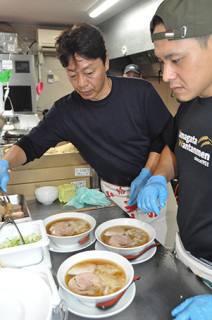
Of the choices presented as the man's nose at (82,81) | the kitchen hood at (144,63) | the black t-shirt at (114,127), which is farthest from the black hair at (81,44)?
the kitchen hood at (144,63)

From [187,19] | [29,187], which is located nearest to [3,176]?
[29,187]

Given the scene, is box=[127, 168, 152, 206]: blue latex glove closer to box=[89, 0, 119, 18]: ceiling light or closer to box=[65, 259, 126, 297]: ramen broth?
box=[65, 259, 126, 297]: ramen broth

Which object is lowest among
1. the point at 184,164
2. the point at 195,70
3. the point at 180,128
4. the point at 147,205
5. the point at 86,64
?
Result: the point at 147,205

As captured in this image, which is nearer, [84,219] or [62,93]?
[84,219]

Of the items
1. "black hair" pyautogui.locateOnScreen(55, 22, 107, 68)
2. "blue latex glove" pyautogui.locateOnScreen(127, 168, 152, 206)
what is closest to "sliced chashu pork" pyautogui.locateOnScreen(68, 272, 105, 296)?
"blue latex glove" pyautogui.locateOnScreen(127, 168, 152, 206)

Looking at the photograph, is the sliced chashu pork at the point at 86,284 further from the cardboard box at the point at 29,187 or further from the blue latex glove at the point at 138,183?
the cardboard box at the point at 29,187

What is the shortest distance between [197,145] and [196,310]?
2.32 feet

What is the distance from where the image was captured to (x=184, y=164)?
1.38m

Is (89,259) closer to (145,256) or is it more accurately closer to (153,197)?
(145,256)

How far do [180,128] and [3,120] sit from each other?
3525 millimetres

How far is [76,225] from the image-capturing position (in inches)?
59.9

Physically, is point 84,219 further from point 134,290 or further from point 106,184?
point 106,184

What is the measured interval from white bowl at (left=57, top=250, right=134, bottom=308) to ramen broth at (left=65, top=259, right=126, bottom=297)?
1 centimetres

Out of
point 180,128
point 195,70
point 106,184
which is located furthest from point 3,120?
point 195,70
